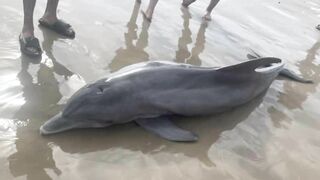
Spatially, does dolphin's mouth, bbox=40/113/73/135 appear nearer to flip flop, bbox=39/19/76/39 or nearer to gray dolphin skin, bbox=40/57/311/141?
gray dolphin skin, bbox=40/57/311/141

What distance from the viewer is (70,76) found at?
498cm

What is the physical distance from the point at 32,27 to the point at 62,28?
1.82 feet

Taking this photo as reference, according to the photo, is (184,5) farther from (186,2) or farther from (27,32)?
(27,32)

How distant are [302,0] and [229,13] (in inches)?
133

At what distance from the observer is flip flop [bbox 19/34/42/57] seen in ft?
17.0

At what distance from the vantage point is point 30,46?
521 cm

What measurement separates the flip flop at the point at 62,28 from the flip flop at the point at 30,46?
619 mm

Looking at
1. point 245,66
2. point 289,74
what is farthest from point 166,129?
point 289,74

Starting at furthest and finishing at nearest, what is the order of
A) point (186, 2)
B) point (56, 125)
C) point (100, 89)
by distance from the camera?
point (186, 2) < point (100, 89) < point (56, 125)

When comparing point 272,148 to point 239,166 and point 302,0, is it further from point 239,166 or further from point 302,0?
point 302,0

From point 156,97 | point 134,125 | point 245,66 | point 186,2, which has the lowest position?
point 134,125

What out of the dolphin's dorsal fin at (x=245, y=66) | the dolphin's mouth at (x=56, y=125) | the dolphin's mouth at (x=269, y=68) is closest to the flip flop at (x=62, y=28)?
the dolphin's mouth at (x=56, y=125)

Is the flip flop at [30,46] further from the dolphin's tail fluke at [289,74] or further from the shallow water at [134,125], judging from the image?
the dolphin's tail fluke at [289,74]

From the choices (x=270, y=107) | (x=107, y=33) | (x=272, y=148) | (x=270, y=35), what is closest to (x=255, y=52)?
(x=270, y=35)
